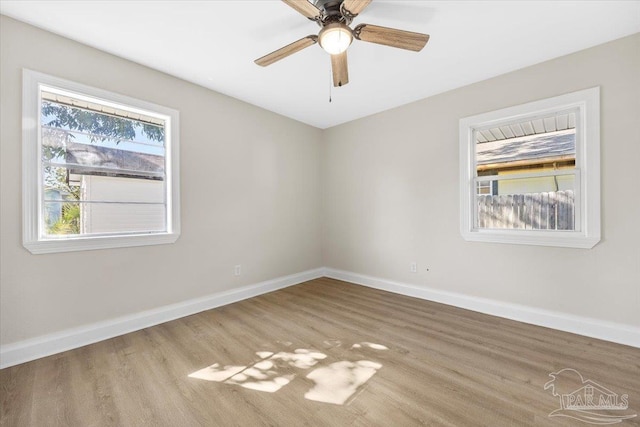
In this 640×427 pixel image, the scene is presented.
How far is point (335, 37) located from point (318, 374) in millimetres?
2385

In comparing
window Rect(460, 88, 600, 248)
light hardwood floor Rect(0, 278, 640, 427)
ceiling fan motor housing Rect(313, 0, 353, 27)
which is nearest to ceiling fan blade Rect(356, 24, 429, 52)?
ceiling fan motor housing Rect(313, 0, 353, 27)

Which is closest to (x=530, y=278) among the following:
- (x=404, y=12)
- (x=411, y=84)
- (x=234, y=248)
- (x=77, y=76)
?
(x=411, y=84)

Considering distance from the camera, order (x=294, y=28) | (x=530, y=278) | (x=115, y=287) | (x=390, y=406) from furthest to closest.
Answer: (x=530, y=278), (x=115, y=287), (x=294, y=28), (x=390, y=406)

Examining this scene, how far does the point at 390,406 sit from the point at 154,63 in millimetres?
3604

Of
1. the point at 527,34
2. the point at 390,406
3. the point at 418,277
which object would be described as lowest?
the point at 390,406

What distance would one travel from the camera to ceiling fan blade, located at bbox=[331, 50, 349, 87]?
1.99 m

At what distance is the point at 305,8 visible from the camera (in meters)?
1.66

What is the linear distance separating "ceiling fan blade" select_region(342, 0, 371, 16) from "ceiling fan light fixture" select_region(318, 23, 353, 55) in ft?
0.30

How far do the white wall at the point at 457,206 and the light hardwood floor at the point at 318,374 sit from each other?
45cm

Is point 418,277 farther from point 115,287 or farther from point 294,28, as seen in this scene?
point 115,287

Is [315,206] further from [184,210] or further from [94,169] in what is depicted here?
[94,169]

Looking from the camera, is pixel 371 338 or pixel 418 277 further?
pixel 418 277

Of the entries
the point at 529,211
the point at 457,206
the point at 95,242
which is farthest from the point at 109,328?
the point at 529,211

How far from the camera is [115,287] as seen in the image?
2.54 meters
